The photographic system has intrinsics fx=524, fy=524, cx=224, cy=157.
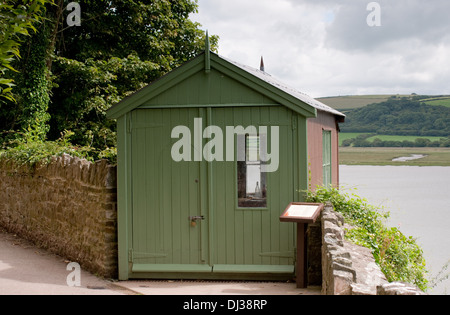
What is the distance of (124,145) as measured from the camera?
8.56 m

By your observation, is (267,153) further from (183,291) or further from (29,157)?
(29,157)

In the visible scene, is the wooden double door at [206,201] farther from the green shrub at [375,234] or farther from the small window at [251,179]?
the green shrub at [375,234]

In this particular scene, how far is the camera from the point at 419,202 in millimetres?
28578

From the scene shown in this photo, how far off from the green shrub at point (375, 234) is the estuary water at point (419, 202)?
358 millimetres

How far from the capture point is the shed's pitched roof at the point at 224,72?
8172 mm

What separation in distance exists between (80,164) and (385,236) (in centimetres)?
554

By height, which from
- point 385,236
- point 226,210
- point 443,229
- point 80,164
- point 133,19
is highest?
point 133,19

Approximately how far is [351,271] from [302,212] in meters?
2.23

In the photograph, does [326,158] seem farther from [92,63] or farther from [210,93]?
[92,63]

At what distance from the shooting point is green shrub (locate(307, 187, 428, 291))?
8078 mm

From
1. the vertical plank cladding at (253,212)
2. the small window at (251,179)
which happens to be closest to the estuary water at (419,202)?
the vertical plank cladding at (253,212)

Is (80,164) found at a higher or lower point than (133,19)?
lower

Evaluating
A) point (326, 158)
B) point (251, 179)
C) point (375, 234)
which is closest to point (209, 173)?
point (251, 179)

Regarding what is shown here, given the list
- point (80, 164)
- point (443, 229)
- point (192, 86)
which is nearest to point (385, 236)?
point (192, 86)
